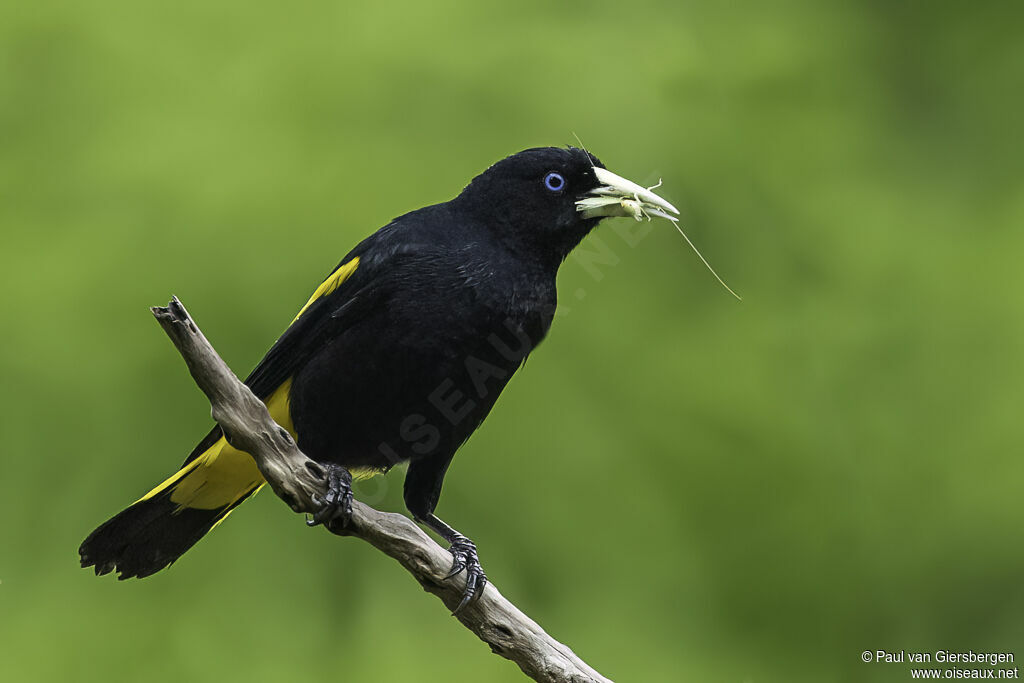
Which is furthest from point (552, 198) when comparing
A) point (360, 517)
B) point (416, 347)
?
point (360, 517)

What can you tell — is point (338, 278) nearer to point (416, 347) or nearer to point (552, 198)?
point (416, 347)

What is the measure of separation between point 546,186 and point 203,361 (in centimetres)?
129

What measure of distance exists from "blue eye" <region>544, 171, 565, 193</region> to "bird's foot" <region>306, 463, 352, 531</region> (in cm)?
113

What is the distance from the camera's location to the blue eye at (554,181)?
10.6 ft

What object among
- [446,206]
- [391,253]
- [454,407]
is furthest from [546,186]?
[454,407]

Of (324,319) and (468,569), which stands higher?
(324,319)

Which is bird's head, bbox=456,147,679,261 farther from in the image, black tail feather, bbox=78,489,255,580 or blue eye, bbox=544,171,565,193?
black tail feather, bbox=78,489,255,580

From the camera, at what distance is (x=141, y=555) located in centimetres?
310

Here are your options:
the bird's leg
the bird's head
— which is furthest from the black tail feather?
the bird's head

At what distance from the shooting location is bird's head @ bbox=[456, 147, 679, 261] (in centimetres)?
317

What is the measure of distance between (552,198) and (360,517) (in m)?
1.17

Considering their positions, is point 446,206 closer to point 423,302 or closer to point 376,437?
point 423,302

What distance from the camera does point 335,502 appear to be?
2.70 m

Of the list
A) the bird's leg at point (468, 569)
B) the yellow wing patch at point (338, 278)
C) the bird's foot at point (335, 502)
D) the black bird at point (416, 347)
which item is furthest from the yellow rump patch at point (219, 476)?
the bird's leg at point (468, 569)
